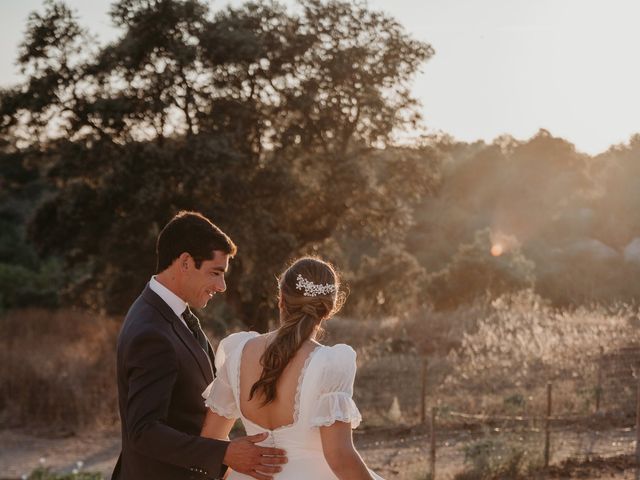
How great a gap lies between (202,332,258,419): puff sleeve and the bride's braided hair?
4.6 inches

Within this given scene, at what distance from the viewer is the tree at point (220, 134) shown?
20.4 meters

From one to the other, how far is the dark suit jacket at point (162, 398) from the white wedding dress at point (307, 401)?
105mm

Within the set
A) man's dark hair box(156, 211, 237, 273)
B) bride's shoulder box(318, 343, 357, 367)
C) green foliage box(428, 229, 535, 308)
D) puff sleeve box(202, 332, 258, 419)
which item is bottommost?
puff sleeve box(202, 332, 258, 419)

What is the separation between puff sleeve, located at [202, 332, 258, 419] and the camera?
143 inches

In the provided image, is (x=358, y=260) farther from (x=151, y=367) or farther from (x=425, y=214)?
(x=151, y=367)

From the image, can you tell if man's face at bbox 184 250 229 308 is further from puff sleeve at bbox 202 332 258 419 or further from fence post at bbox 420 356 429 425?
fence post at bbox 420 356 429 425

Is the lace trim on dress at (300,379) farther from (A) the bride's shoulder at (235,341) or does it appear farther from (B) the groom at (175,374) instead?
(A) the bride's shoulder at (235,341)

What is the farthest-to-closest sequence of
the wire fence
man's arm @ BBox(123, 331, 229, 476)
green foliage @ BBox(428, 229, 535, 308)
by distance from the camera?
green foliage @ BBox(428, 229, 535, 308) < the wire fence < man's arm @ BBox(123, 331, 229, 476)

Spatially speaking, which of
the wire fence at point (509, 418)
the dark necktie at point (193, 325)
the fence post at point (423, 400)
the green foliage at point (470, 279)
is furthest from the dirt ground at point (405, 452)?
the green foliage at point (470, 279)

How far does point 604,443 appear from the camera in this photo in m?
11.8

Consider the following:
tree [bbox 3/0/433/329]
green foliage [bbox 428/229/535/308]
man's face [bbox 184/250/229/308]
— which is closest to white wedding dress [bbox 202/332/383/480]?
man's face [bbox 184/250/229/308]

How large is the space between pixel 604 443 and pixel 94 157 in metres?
13.2


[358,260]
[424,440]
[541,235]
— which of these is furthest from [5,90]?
[541,235]

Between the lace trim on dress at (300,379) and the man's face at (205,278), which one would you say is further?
the man's face at (205,278)
